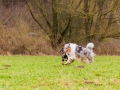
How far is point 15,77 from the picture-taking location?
32.9 feet

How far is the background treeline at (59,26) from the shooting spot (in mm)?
28781

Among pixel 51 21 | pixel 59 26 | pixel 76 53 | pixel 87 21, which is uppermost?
pixel 51 21

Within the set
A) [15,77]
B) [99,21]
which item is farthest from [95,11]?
[15,77]

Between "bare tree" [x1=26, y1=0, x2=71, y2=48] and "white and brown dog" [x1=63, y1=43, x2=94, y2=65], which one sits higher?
"bare tree" [x1=26, y1=0, x2=71, y2=48]

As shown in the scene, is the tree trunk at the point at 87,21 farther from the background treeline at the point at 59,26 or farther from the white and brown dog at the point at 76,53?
the white and brown dog at the point at 76,53

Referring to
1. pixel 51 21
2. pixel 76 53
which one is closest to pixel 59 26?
pixel 51 21

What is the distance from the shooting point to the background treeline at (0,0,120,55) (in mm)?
28781

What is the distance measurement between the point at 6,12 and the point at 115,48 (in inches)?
556

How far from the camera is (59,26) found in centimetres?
3291

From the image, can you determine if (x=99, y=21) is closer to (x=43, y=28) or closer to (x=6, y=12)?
(x=43, y=28)

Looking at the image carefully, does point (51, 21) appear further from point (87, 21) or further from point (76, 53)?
point (76, 53)

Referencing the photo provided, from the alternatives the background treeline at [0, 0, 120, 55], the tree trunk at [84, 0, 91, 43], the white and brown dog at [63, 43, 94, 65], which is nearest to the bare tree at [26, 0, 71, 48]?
the background treeline at [0, 0, 120, 55]

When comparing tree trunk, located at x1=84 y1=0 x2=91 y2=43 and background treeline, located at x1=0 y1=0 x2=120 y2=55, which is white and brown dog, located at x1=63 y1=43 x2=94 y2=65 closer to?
background treeline, located at x1=0 y1=0 x2=120 y2=55

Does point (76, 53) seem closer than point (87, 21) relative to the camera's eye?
Yes
